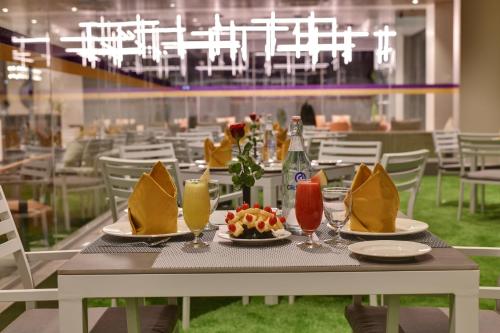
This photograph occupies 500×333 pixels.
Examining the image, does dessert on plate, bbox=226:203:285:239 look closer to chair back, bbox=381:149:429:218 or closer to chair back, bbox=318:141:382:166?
chair back, bbox=381:149:429:218

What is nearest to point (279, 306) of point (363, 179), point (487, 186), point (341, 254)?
point (363, 179)

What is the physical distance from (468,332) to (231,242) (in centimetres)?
59

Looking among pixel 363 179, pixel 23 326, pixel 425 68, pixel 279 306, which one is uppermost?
pixel 425 68

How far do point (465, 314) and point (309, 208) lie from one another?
42 centimetres

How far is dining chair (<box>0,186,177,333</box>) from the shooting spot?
178 centimetres

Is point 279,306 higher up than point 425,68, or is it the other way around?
point 425,68

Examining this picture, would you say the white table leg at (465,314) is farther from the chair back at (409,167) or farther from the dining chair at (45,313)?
the chair back at (409,167)

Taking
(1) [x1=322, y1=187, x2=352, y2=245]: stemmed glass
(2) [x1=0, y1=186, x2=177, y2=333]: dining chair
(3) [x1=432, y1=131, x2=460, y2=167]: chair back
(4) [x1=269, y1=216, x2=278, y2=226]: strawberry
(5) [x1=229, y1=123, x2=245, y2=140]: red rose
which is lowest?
(2) [x1=0, y1=186, x2=177, y2=333]: dining chair

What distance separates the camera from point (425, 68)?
1260cm

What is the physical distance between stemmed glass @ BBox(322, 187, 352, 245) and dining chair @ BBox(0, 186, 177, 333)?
551mm

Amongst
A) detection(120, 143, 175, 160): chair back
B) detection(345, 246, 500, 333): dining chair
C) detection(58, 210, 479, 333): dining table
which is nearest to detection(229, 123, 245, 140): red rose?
detection(345, 246, 500, 333): dining chair

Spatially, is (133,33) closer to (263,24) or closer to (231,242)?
(263,24)

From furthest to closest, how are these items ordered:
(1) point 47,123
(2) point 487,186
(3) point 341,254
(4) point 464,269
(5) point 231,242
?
(2) point 487,186 → (1) point 47,123 → (5) point 231,242 → (3) point 341,254 → (4) point 464,269

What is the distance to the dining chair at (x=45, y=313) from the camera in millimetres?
1784
